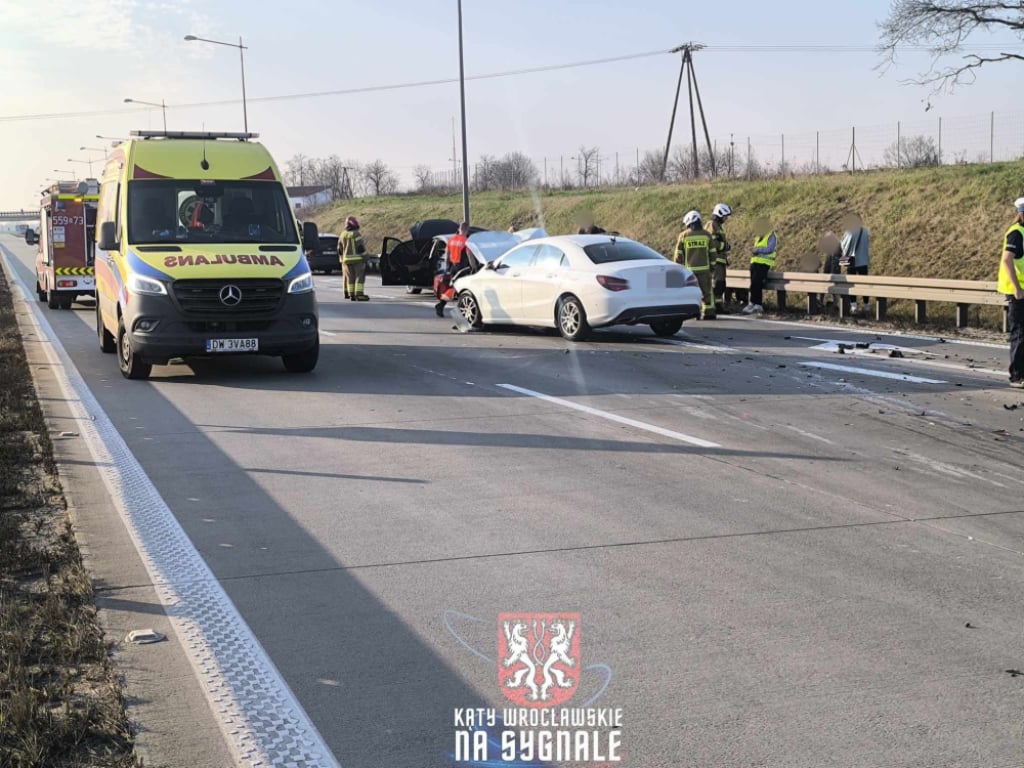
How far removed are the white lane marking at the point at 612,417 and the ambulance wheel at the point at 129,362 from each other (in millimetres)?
4102

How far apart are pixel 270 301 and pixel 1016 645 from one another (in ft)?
32.4

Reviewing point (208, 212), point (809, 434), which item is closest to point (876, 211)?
point (208, 212)

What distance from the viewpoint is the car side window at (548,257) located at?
16.9 metres

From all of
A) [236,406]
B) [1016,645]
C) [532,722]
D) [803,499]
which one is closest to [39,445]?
[236,406]

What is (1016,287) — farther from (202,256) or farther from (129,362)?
(129,362)

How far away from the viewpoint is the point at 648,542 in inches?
251

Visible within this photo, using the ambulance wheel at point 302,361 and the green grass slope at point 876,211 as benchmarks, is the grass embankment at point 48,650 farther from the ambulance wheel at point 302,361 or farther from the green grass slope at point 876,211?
the green grass slope at point 876,211

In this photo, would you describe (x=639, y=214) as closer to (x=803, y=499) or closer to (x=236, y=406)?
(x=236, y=406)

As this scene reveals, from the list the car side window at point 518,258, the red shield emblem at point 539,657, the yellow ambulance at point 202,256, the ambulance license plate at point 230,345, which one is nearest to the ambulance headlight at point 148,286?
the yellow ambulance at point 202,256

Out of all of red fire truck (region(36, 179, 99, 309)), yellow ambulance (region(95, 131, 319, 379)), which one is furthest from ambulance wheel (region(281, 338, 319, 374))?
red fire truck (region(36, 179, 99, 309))

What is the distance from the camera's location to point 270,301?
1324 centimetres

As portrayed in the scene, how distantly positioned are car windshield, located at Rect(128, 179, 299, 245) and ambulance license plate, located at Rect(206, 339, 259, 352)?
1.29 meters

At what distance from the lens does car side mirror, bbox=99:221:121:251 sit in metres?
13.9

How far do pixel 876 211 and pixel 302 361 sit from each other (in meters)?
20.7
